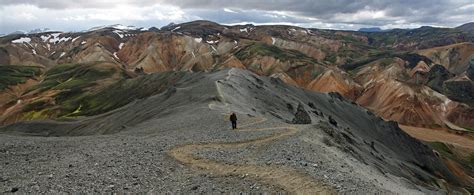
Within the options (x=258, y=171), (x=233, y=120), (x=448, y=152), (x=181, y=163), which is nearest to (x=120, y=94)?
(x=448, y=152)

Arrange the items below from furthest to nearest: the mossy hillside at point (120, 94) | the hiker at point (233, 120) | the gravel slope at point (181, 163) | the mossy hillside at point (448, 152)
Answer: the mossy hillside at point (120, 94), the mossy hillside at point (448, 152), the hiker at point (233, 120), the gravel slope at point (181, 163)

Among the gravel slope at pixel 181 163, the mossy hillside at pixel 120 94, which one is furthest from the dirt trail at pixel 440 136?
the gravel slope at pixel 181 163

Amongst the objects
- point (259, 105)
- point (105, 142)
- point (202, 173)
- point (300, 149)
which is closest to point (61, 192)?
point (202, 173)

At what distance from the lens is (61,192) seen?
81.3 ft

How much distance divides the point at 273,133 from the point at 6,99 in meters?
180

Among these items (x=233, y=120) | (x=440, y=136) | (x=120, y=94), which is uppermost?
(x=233, y=120)

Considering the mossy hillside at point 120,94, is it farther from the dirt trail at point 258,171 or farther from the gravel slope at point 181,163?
the dirt trail at point 258,171

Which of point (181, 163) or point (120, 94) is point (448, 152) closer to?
point (120, 94)

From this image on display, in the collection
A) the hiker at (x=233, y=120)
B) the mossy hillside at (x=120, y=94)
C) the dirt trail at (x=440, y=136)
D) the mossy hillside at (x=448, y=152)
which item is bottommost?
the dirt trail at (x=440, y=136)

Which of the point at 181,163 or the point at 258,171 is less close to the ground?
the point at 258,171

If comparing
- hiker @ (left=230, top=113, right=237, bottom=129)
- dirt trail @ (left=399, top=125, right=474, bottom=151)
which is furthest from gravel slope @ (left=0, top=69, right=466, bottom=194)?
dirt trail @ (left=399, top=125, right=474, bottom=151)

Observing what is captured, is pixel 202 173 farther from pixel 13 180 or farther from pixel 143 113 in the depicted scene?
pixel 143 113

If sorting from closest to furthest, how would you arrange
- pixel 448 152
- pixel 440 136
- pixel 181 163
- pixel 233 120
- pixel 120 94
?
1. pixel 181 163
2. pixel 233 120
3. pixel 448 152
4. pixel 120 94
5. pixel 440 136

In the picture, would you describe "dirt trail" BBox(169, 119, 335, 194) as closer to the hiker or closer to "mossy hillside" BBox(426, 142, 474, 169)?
the hiker
